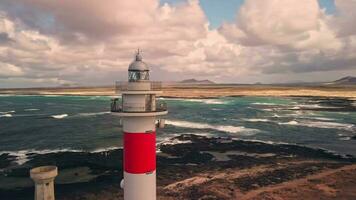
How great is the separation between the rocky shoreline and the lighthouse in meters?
11.5

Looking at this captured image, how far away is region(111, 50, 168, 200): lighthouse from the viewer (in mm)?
11234

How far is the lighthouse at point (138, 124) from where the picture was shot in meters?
11.2

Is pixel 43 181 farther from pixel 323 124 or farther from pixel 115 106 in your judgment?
pixel 323 124

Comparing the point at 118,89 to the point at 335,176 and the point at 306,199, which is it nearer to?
the point at 306,199

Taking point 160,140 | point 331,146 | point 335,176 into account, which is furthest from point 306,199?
point 160,140

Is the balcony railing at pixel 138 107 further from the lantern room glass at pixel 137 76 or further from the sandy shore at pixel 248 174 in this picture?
the sandy shore at pixel 248 174

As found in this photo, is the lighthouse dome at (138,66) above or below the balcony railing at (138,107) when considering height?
above

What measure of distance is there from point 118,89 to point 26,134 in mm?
44428

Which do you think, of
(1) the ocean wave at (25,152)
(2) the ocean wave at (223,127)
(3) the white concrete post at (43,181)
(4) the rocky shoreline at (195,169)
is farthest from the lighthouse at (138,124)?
(2) the ocean wave at (223,127)

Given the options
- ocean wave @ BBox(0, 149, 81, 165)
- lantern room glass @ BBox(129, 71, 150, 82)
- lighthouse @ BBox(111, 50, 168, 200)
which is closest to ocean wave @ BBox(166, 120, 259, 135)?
ocean wave @ BBox(0, 149, 81, 165)

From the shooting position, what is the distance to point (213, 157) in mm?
34656

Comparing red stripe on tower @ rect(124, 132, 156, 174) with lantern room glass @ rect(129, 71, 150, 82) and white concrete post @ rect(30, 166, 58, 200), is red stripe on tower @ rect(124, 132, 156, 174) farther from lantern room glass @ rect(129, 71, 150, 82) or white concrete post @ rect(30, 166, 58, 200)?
white concrete post @ rect(30, 166, 58, 200)

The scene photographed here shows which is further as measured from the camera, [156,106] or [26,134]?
[26,134]

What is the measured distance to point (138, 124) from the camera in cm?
1157
